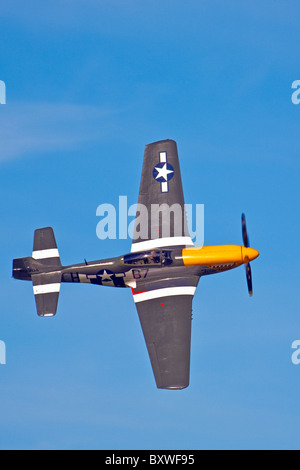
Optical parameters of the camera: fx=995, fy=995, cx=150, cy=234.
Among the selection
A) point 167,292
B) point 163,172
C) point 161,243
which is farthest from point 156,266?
point 163,172

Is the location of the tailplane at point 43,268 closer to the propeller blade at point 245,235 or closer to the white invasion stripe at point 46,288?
the white invasion stripe at point 46,288

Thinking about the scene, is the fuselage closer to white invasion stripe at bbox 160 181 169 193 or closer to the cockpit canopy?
the cockpit canopy

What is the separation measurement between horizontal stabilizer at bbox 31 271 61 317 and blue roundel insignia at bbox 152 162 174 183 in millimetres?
7088

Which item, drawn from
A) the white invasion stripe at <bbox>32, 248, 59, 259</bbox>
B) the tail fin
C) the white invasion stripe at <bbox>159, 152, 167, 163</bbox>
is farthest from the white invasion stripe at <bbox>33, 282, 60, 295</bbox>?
the white invasion stripe at <bbox>159, 152, 167, 163</bbox>

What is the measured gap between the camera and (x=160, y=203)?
5019 centimetres

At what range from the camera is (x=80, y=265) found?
4925 cm

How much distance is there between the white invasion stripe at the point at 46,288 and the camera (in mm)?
48625

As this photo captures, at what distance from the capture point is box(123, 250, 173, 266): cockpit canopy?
158 feet

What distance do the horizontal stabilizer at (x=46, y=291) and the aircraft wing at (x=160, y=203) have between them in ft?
13.6
